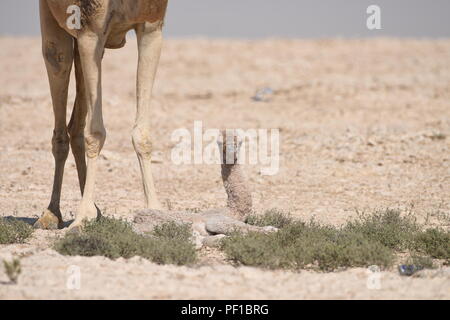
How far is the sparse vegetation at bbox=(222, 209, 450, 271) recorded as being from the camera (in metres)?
6.23

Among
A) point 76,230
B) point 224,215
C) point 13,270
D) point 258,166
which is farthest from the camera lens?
point 258,166

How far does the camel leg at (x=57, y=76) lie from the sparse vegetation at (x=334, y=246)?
2.34 m

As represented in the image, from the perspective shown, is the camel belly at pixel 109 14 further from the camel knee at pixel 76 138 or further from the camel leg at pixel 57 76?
the camel knee at pixel 76 138

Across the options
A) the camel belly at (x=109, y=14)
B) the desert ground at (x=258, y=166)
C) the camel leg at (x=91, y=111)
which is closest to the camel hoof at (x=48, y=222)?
the desert ground at (x=258, y=166)

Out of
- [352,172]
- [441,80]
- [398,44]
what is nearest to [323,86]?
[441,80]

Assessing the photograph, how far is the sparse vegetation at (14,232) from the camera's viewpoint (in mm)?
7008

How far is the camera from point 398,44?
32500 mm

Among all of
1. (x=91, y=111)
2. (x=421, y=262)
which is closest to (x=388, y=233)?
(x=421, y=262)

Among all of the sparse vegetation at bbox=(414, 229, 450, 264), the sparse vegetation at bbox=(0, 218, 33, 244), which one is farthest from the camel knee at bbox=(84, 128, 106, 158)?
the sparse vegetation at bbox=(414, 229, 450, 264)

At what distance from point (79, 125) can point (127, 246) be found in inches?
89.2

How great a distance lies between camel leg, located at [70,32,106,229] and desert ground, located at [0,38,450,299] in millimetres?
479

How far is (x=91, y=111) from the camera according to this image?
23.6ft

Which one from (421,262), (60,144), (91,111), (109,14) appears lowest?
(421,262)

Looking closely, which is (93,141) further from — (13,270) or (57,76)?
(13,270)
